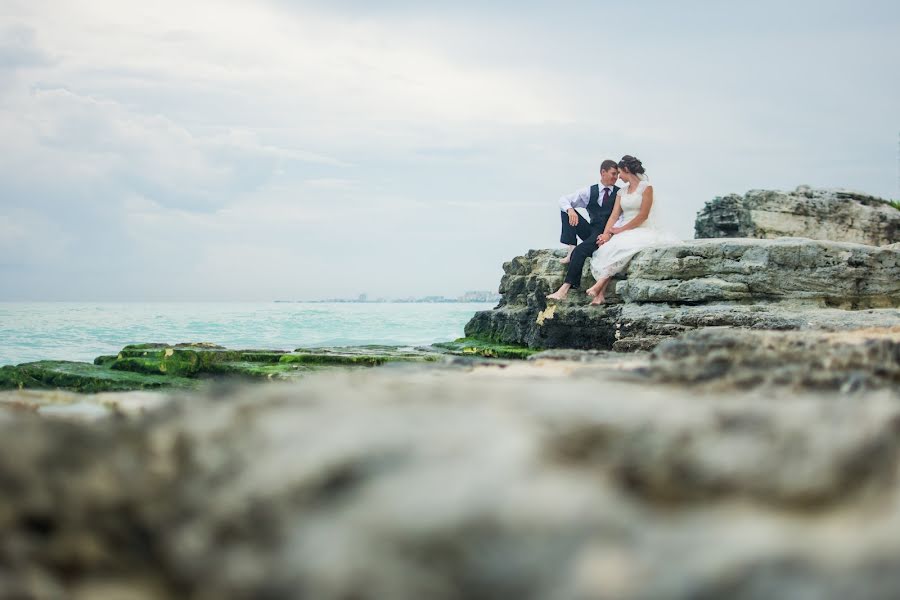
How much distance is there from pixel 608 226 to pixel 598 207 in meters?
0.80

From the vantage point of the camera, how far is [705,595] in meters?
1.12

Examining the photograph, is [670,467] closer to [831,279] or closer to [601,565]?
[601,565]

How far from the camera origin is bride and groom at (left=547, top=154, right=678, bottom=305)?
11016mm

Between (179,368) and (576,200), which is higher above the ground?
(576,200)

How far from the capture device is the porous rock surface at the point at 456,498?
115cm

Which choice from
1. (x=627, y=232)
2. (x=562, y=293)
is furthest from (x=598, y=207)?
(x=562, y=293)

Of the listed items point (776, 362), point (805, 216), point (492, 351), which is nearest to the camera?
point (776, 362)

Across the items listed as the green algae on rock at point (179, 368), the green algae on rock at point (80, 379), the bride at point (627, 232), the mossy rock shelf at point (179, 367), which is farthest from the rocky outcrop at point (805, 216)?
the green algae on rock at point (80, 379)

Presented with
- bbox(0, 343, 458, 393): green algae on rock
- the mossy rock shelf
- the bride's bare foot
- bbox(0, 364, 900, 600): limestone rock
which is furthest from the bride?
bbox(0, 364, 900, 600): limestone rock

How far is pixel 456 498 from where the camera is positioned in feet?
3.98

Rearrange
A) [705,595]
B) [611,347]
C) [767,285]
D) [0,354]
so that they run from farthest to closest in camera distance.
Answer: [0,354], [611,347], [767,285], [705,595]

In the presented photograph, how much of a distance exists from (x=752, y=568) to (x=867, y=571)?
6.9 inches

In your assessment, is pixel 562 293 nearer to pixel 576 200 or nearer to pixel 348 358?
pixel 576 200

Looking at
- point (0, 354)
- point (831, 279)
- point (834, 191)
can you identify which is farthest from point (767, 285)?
point (0, 354)
